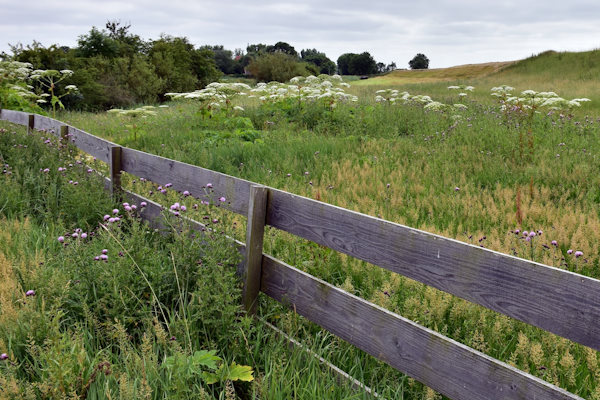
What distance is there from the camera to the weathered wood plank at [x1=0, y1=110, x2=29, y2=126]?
394 inches

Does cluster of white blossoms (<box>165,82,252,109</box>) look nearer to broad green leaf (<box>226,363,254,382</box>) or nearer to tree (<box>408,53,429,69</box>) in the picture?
broad green leaf (<box>226,363,254,382</box>)

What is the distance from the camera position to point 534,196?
6.23 meters

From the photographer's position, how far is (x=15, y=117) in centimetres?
1062

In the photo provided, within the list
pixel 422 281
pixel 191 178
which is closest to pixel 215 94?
pixel 191 178

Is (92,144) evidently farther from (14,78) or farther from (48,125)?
(14,78)

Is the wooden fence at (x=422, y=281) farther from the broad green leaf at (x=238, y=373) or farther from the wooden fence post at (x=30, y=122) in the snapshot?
the wooden fence post at (x=30, y=122)

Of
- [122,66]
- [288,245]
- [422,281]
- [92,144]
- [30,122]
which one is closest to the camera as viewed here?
[422,281]

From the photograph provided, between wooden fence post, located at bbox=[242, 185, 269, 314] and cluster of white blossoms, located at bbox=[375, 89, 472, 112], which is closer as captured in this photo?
wooden fence post, located at bbox=[242, 185, 269, 314]

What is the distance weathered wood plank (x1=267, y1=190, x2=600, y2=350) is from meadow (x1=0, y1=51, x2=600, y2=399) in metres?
0.60

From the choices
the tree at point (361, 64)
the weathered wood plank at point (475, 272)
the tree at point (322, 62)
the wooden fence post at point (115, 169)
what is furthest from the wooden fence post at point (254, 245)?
the tree at point (361, 64)

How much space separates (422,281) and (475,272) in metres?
0.32

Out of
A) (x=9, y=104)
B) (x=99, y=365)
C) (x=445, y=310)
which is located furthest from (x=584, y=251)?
(x=9, y=104)

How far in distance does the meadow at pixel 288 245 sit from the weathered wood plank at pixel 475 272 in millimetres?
596

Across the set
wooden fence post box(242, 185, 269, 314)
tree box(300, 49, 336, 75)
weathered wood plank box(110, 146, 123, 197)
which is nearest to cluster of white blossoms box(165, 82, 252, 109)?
weathered wood plank box(110, 146, 123, 197)
